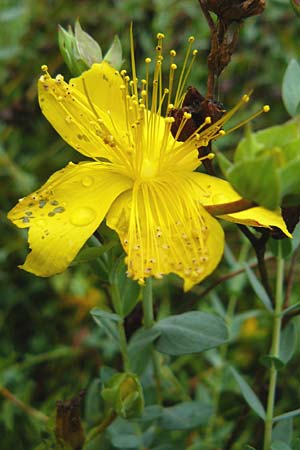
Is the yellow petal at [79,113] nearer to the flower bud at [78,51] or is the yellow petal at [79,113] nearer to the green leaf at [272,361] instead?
the flower bud at [78,51]

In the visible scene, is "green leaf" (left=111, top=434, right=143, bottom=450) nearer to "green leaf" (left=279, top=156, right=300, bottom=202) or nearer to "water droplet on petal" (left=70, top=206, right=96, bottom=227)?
"water droplet on petal" (left=70, top=206, right=96, bottom=227)

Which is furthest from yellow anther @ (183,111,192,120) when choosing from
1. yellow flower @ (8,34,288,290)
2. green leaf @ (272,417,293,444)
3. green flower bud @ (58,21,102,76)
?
green leaf @ (272,417,293,444)

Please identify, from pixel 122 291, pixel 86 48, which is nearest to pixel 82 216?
pixel 122 291

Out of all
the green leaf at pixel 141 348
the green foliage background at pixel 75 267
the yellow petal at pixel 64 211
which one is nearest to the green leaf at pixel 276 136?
the yellow petal at pixel 64 211

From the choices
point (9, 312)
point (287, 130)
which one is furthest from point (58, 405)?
point (9, 312)

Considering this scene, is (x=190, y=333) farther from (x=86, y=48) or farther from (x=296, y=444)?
(x=86, y=48)
